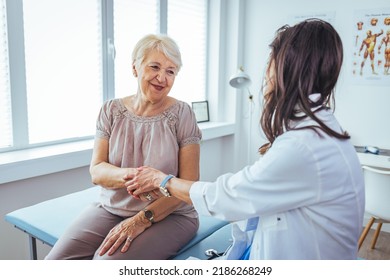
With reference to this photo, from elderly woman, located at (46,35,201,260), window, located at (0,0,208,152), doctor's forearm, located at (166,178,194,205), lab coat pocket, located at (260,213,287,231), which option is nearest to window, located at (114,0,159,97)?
window, located at (0,0,208,152)

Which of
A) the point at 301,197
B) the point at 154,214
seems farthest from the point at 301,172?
the point at 154,214

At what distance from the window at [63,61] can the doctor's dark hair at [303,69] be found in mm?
1642

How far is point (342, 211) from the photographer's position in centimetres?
94

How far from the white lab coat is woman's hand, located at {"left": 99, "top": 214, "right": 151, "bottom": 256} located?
0.39 meters

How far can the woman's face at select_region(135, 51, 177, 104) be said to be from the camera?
1439 millimetres

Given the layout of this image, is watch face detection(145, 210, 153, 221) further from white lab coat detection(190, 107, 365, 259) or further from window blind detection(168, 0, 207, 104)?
window blind detection(168, 0, 207, 104)

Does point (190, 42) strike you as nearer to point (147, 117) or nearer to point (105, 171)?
point (147, 117)

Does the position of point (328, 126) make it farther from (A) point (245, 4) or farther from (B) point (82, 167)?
(A) point (245, 4)

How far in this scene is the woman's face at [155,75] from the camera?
1.44 metres

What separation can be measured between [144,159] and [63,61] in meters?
1.22

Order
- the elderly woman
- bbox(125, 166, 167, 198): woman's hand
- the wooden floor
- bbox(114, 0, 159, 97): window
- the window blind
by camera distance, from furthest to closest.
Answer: the window blind < bbox(114, 0, 159, 97): window < the wooden floor < the elderly woman < bbox(125, 166, 167, 198): woman's hand

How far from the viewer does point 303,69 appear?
37.5 inches
